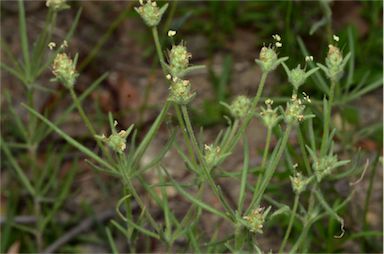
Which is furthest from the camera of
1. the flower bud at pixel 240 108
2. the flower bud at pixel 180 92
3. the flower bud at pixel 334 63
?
the flower bud at pixel 240 108

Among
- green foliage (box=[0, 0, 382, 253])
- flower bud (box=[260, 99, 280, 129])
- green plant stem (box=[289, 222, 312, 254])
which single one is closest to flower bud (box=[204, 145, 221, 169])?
green foliage (box=[0, 0, 382, 253])

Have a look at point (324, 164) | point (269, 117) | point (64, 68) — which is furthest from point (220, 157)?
point (64, 68)

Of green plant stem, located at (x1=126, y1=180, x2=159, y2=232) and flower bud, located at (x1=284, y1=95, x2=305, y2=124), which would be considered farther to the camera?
green plant stem, located at (x1=126, y1=180, x2=159, y2=232)

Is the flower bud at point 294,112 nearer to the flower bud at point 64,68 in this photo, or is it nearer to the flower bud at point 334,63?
the flower bud at point 334,63

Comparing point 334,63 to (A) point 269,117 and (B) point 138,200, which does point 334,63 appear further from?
(B) point 138,200


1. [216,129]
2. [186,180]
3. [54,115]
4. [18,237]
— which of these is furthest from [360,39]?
[18,237]

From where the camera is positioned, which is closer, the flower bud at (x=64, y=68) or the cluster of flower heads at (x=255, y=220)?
the cluster of flower heads at (x=255, y=220)

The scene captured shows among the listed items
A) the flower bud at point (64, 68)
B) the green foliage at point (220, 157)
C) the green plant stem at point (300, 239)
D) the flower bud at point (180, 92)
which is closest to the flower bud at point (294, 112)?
the green foliage at point (220, 157)

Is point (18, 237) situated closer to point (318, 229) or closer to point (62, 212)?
point (62, 212)

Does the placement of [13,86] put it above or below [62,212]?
above

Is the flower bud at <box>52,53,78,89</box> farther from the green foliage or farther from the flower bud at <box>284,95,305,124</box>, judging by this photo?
the flower bud at <box>284,95,305,124</box>

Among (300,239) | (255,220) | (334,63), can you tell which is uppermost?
(334,63)
